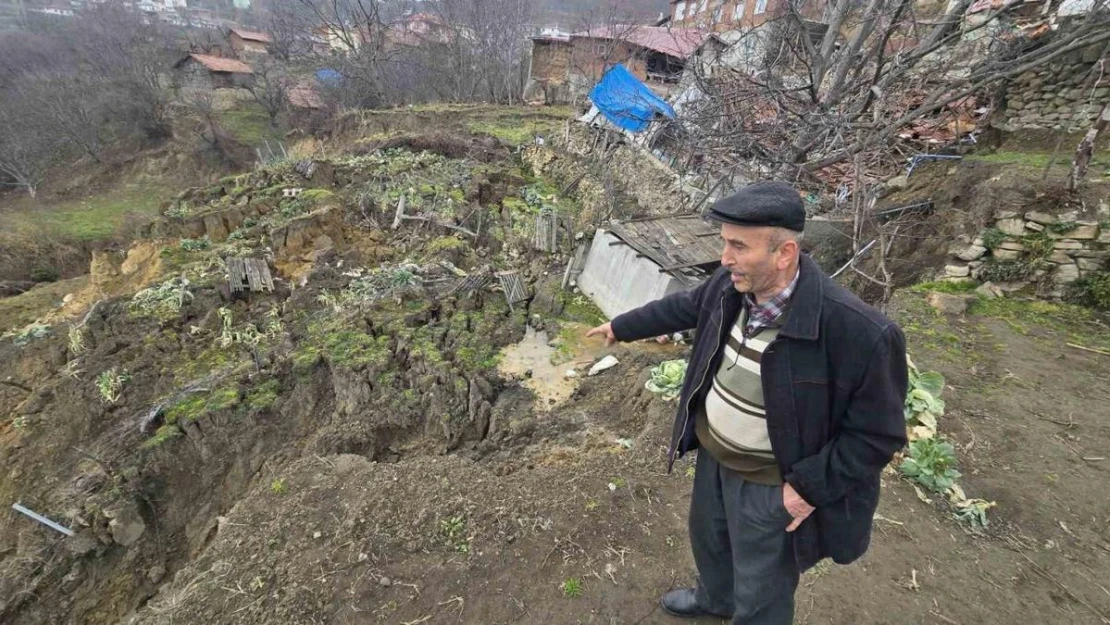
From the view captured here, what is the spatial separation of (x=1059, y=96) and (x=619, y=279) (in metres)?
6.82

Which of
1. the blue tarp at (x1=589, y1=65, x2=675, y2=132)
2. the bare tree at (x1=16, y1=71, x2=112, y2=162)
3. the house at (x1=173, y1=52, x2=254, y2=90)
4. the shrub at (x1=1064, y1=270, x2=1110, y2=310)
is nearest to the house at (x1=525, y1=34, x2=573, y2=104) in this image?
the blue tarp at (x1=589, y1=65, x2=675, y2=132)

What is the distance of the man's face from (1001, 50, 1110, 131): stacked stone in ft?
28.3

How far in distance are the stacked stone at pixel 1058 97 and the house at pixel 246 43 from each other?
4268 cm

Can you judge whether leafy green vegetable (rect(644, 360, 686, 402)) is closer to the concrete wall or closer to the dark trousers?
the concrete wall

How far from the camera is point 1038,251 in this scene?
17.8ft

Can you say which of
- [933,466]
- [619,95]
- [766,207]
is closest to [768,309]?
[766,207]

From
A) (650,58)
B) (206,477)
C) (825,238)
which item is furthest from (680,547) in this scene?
(650,58)

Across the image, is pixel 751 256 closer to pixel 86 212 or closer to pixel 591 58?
pixel 86 212

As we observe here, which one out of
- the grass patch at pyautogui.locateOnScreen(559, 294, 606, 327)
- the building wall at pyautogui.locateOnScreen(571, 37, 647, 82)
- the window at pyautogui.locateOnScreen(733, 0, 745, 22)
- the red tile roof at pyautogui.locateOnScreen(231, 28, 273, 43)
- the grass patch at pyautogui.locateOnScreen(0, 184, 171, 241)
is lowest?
the grass patch at pyautogui.locateOnScreen(0, 184, 171, 241)

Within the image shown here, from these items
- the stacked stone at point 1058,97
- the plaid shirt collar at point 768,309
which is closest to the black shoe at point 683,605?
the plaid shirt collar at point 768,309

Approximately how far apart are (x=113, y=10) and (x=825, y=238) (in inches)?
2082

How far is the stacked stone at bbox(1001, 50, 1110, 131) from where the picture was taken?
6.48 m

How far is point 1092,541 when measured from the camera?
277 centimetres

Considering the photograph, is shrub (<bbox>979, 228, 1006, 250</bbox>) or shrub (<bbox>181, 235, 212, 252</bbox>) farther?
shrub (<bbox>181, 235, 212, 252</bbox>)
